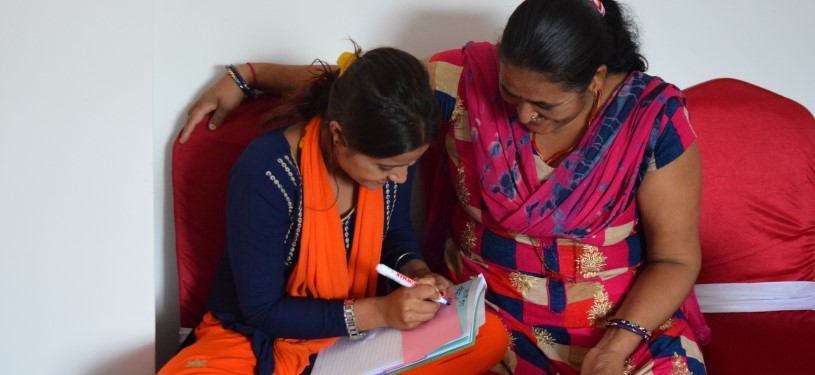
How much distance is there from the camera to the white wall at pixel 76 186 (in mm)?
1532

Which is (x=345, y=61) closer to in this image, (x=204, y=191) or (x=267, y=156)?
(x=267, y=156)

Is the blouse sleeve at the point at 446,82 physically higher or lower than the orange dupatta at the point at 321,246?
higher

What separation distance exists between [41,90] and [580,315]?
117cm

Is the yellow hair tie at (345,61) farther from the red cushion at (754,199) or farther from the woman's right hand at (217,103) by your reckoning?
the red cushion at (754,199)

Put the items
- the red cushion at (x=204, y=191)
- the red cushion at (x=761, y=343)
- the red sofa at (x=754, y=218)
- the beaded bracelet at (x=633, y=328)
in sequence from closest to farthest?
the beaded bracelet at (x=633, y=328) < the red cushion at (x=761, y=343) < the red cushion at (x=204, y=191) < the red sofa at (x=754, y=218)

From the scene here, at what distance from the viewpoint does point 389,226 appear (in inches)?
69.8

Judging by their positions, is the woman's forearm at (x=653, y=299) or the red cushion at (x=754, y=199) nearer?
the woman's forearm at (x=653, y=299)

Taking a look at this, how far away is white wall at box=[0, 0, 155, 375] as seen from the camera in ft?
5.03

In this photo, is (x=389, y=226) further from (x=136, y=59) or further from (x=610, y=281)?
(x=136, y=59)

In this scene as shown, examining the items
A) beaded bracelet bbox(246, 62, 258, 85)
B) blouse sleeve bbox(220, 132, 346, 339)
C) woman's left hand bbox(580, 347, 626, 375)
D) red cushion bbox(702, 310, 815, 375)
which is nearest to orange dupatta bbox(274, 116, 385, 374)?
blouse sleeve bbox(220, 132, 346, 339)

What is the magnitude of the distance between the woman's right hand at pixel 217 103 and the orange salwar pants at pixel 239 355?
1.40 ft

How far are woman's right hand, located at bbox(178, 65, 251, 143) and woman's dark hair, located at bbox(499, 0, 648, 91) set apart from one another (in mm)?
627

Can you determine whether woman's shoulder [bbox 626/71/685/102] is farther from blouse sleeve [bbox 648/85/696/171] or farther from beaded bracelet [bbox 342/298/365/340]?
beaded bracelet [bbox 342/298/365/340]

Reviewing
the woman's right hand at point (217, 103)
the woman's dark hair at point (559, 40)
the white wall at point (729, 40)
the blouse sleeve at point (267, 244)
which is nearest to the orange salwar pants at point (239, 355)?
the blouse sleeve at point (267, 244)
